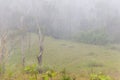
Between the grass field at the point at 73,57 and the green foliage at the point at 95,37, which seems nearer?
the grass field at the point at 73,57

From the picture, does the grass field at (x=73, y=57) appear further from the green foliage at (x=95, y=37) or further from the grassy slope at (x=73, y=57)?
the green foliage at (x=95, y=37)

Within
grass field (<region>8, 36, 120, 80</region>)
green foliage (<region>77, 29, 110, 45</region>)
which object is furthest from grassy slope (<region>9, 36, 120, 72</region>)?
green foliage (<region>77, 29, 110, 45</region>)

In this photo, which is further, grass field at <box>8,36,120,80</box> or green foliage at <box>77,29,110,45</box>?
green foliage at <box>77,29,110,45</box>

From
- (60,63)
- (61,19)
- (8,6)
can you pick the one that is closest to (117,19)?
(61,19)

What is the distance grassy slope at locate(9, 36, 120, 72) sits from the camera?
2666cm

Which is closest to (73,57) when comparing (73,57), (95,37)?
(73,57)

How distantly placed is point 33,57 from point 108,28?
18161 millimetres

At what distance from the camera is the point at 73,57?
30312 mm

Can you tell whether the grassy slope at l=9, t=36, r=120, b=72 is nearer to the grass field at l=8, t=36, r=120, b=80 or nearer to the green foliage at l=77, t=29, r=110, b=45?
the grass field at l=8, t=36, r=120, b=80

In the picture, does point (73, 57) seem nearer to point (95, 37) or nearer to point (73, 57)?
point (73, 57)

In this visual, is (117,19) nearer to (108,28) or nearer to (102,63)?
(108,28)

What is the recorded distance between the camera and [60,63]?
28.6 m

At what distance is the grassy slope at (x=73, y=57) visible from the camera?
26.7 m

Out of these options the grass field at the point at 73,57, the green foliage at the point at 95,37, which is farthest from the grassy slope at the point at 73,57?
the green foliage at the point at 95,37
